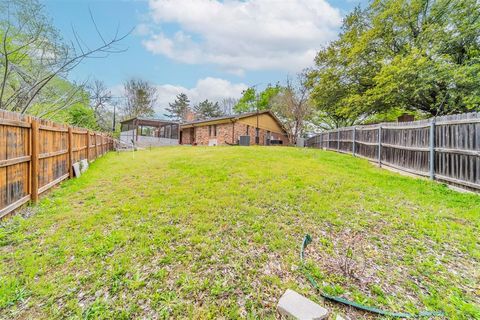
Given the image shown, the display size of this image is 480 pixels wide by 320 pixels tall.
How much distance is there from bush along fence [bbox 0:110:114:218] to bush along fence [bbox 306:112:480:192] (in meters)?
8.40

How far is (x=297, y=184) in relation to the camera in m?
5.00

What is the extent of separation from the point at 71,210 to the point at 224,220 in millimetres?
2827

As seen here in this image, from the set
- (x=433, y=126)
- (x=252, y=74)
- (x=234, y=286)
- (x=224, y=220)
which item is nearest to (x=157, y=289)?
(x=234, y=286)

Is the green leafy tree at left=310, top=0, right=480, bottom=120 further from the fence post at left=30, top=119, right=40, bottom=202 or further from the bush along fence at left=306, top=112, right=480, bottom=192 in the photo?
the fence post at left=30, top=119, right=40, bottom=202

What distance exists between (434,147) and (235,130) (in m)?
13.7

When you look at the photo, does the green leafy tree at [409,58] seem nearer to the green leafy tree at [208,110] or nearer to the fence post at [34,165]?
the fence post at [34,165]

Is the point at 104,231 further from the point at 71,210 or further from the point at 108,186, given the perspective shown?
the point at 108,186

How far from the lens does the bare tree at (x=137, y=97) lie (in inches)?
1131

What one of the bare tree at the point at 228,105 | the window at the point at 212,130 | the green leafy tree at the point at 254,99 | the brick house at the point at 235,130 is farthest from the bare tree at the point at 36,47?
the bare tree at the point at 228,105

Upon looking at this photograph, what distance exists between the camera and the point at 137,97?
29188mm

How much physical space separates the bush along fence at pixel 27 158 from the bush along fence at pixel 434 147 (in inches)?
331

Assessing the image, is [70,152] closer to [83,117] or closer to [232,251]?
[232,251]

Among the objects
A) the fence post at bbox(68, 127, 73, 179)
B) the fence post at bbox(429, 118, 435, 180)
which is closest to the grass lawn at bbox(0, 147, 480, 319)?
the fence post at bbox(429, 118, 435, 180)

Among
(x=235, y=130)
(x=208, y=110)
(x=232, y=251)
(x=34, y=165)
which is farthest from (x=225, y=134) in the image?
(x=208, y=110)
